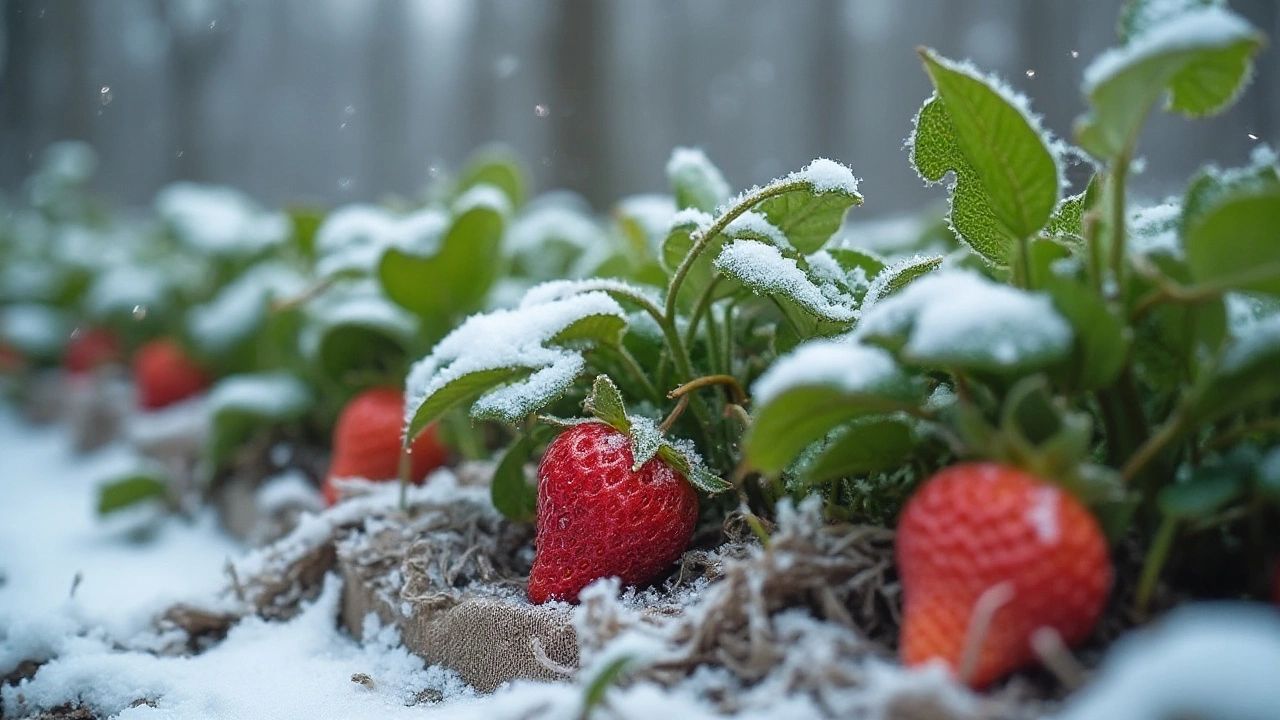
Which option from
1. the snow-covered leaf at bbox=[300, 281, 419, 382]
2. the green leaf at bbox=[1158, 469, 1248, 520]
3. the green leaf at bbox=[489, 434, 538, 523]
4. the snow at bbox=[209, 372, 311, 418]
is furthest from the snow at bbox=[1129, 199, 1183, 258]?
the snow at bbox=[209, 372, 311, 418]

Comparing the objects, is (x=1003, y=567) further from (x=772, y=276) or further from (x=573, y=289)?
(x=573, y=289)

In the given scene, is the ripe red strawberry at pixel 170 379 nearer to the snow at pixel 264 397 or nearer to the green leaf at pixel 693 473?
the snow at pixel 264 397

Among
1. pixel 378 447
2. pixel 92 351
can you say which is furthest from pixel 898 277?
pixel 92 351

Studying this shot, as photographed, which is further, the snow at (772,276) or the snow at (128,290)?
the snow at (128,290)

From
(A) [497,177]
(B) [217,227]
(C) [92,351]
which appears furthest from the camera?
(C) [92,351]

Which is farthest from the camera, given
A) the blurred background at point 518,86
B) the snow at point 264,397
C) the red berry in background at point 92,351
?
the red berry in background at point 92,351

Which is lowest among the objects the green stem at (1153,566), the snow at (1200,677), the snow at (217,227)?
the snow at (1200,677)

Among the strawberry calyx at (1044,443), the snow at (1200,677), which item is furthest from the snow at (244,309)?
the snow at (1200,677)
